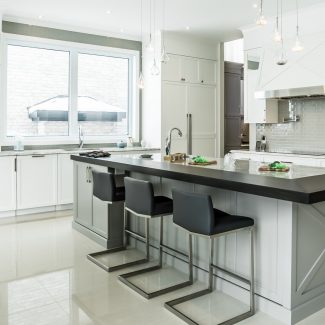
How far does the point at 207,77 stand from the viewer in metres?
7.71

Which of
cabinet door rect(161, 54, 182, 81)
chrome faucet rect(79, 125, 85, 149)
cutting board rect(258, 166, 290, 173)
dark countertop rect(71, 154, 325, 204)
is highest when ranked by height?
cabinet door rect(161, 54, 182, 81)

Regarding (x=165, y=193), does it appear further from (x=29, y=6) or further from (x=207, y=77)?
(x=207, y=77)

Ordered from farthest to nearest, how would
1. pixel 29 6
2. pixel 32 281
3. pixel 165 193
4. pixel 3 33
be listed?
1. pixel 3 33
2. pixel 29 6
3. pixel 165 193
4. pixel 32 281

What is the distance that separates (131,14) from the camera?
19.9ft

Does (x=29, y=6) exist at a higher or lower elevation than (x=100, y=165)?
higher

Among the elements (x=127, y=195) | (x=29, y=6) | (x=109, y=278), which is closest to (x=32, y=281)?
(x=109, y=278)

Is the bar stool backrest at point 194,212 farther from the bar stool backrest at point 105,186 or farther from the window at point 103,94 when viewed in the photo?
the window at point 103,94

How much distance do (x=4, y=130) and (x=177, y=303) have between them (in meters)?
4.47

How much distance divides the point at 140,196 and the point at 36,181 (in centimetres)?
323

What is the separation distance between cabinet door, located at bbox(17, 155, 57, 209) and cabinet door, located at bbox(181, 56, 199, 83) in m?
2.89

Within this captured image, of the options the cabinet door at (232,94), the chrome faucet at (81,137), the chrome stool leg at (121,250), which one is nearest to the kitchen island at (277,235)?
the chrome stool leg at (121,250)

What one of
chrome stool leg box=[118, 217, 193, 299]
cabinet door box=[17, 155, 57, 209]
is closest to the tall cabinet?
cabinet door box=[17, 155, 57, 209]

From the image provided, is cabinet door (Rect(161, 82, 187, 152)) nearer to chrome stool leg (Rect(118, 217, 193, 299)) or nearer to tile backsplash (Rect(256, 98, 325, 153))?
tile backsplash (Rect(256, 98, 325, 153))

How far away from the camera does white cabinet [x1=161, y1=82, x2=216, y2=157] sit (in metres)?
7.16
